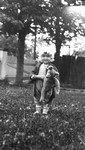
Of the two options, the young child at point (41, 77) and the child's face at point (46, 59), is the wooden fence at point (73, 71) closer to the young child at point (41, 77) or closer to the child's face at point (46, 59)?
the young child at point (41, 77)

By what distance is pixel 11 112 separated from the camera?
8406 millimetres

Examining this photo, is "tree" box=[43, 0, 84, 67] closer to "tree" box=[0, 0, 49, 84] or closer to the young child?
"tree" box=[0, 0, 49, 84]

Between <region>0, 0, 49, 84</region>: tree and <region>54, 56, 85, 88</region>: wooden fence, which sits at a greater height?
<region>0, 0, 49, 84</region>: tree

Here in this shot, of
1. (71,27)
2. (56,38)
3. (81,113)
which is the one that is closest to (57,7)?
(71,27)

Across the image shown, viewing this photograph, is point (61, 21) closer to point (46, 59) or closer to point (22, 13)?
point (22, 13)

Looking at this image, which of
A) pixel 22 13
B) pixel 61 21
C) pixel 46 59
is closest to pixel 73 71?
pixel 61 21

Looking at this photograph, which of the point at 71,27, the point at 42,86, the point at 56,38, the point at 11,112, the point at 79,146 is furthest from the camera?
the point at 56,38

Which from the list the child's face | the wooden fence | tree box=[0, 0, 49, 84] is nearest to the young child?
the child's face

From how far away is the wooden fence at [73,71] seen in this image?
88.2ft

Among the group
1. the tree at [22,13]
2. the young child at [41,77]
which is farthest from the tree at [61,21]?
the young child at [41,77]

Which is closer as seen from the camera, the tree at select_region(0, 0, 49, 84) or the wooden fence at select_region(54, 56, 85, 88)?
the tree at select_region(0, 0, 49, 84)

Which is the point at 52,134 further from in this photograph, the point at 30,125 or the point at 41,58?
the point at 41,58

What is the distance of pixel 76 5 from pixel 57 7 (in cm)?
288

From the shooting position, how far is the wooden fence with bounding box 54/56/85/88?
2689 centimetres
